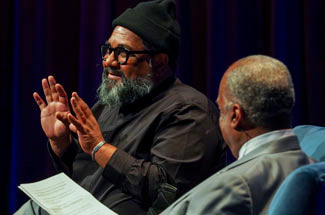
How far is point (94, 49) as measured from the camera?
9.57 feet

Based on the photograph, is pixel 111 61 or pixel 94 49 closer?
pixel 111 61

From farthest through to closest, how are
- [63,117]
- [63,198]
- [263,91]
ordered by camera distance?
1. [63,117]
2. [63,198]
3. [263,91]

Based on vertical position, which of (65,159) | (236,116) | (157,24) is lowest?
(65,159)

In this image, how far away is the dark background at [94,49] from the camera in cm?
279

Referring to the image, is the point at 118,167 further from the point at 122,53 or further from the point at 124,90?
the point at 122,53

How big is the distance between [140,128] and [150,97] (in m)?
0.19

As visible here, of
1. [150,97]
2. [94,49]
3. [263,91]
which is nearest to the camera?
[263,91]

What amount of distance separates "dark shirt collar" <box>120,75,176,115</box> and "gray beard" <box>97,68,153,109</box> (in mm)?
20

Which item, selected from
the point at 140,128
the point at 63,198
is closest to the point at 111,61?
the point at 140,128

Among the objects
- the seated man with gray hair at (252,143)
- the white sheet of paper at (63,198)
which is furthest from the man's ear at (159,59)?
the seated man with gray hair at (252,143)

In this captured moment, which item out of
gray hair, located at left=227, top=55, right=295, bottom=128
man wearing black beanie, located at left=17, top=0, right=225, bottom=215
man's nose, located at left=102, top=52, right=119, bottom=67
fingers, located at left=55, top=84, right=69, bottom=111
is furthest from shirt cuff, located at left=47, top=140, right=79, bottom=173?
gray hair, located at left=227, top=55, right=295, bottom=128

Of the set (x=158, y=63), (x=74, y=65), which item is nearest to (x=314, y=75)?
(x=158, y=63)

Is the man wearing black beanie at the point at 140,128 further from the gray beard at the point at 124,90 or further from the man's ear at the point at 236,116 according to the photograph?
the man's ear at the point at 236,116

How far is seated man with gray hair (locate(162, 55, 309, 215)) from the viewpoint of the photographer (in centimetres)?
118
